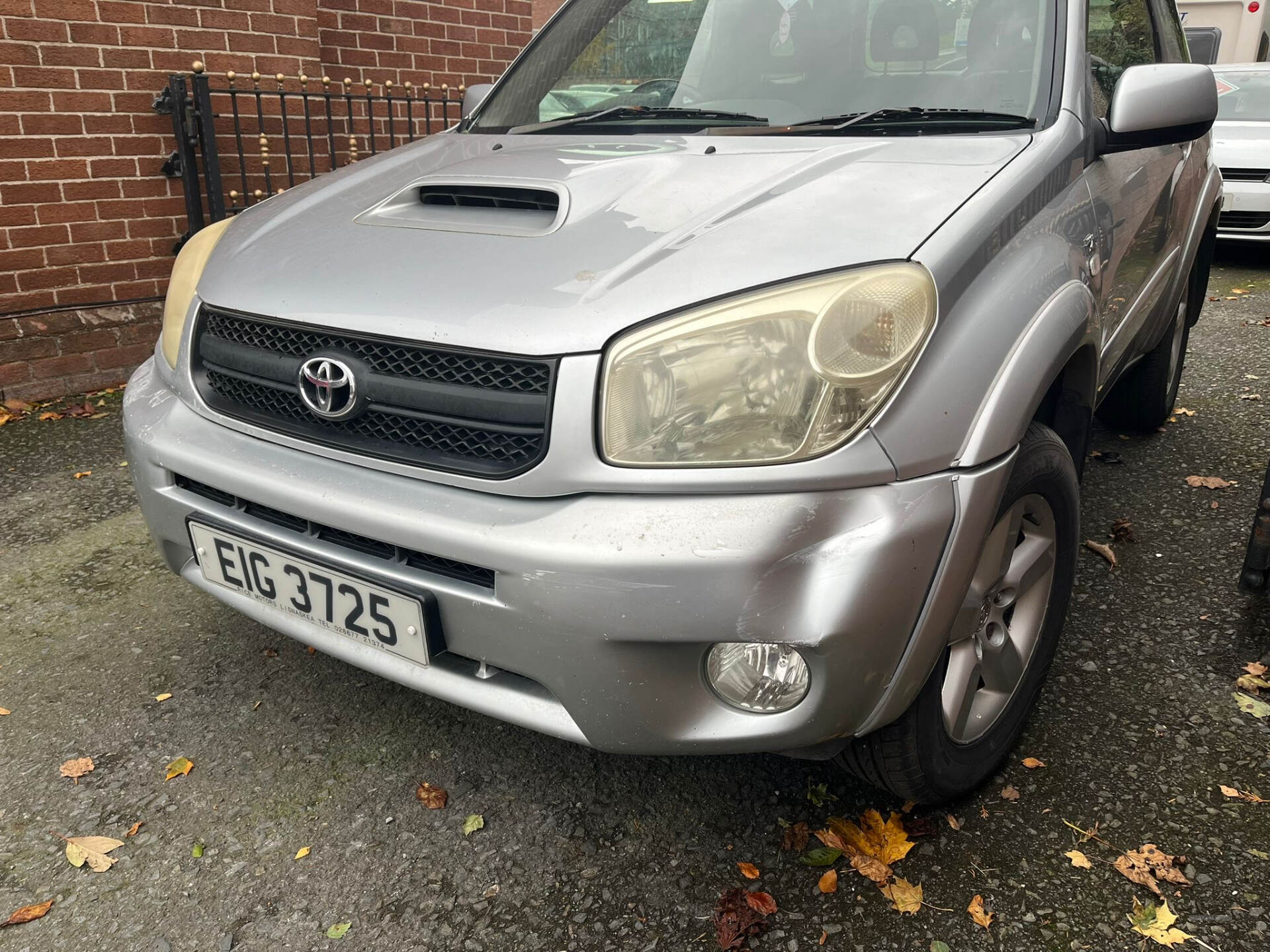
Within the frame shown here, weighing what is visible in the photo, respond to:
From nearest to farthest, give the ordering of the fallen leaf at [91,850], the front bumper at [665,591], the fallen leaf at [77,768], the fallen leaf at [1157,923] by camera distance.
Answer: the front bumper at [665,591], the fallen leaf at [1157,923], the fallen leaf at [91,850], the fallen leaf at [77,768]

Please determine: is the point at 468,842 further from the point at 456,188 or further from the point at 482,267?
the point at 456,188

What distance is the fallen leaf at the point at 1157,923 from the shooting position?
1.72 metres

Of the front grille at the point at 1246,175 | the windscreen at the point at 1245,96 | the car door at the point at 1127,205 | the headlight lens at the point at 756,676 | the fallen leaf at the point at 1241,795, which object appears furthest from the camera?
the windscreen at the point at 1245,96

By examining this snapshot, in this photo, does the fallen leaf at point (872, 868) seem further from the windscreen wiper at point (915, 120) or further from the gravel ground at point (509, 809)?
the windscreen wiper at point (915, 120)

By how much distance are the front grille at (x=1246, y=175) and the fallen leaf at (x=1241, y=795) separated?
7.02 m

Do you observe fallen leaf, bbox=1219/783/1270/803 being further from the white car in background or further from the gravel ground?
the white car in background

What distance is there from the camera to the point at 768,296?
159 centimetres

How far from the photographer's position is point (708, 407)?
1.56 m

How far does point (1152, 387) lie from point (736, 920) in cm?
316

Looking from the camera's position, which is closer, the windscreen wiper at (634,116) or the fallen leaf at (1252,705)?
the fallen leaf at (1252,705)

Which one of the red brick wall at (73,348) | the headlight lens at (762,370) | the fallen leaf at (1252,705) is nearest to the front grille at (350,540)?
the headlight lens at (762,370)

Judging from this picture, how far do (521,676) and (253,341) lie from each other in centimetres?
88

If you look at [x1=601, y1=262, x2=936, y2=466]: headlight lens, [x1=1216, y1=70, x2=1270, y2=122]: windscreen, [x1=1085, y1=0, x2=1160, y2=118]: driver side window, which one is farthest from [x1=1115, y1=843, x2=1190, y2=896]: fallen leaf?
[x1=1216, y1=70, x2=1270, y2=122]: windscreen

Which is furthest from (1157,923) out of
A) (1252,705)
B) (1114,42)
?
(1114,42)
